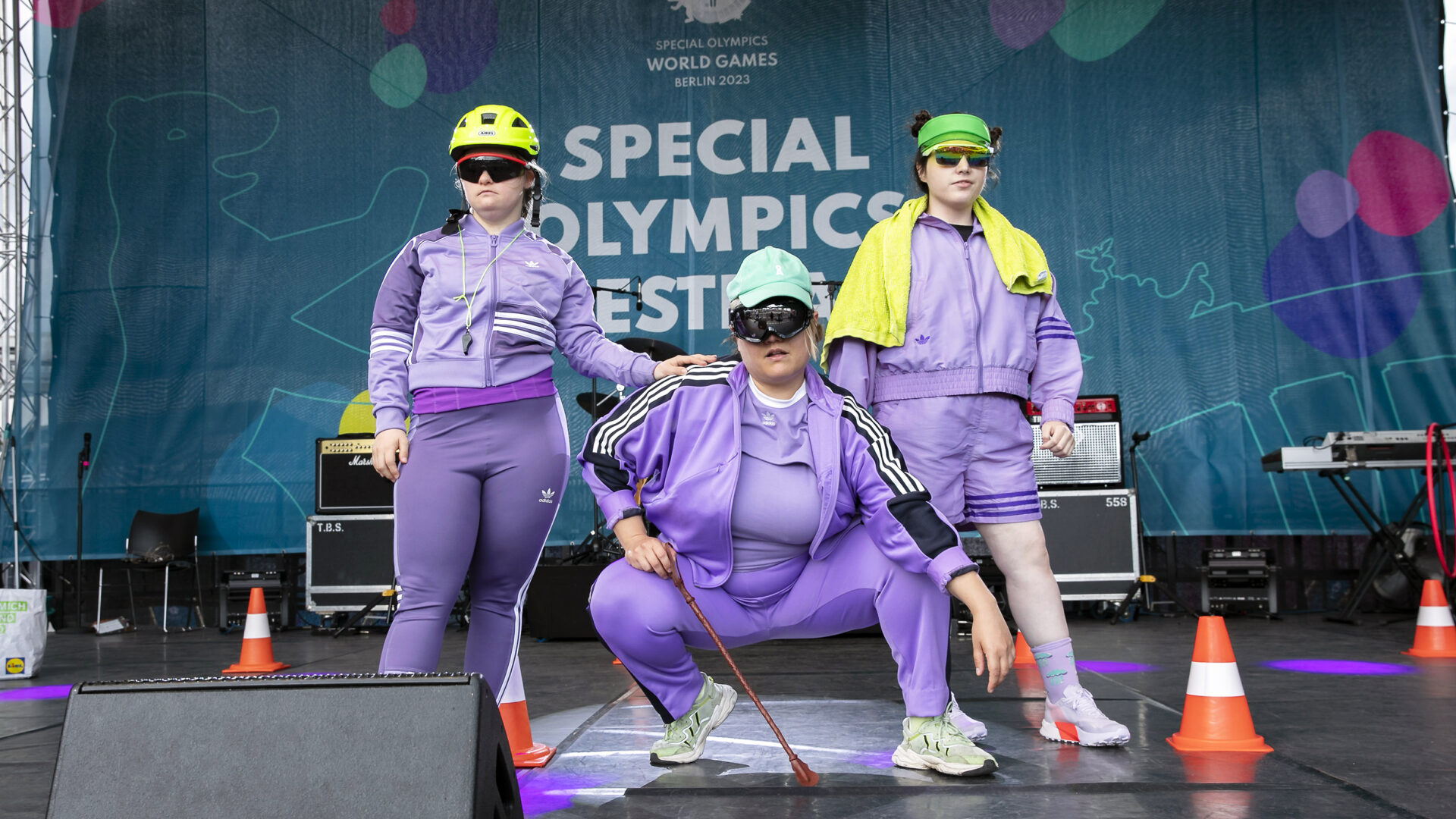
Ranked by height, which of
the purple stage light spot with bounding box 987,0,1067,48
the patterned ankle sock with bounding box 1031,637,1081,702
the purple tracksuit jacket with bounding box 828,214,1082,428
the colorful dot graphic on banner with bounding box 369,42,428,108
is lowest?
the patterned ankle sock with bounding box 1031,637,1081,702

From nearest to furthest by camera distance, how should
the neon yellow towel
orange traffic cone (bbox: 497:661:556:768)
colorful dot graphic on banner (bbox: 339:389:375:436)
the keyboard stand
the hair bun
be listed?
orange traffic cone (bbox: 497:661:556:768) → the neon yellow towel → the hair bun → the keyboard stand → colorful dot graphic on banner (bbox: 339:389:375:436)

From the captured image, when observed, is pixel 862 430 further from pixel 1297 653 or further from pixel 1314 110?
pixel 1314 110

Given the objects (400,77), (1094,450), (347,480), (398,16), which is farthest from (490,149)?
(398,16)

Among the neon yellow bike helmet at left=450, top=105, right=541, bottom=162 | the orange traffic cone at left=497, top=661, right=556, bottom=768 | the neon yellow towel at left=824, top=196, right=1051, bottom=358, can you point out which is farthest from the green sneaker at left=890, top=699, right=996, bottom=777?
the neon yellow bike helmet at left=450, top=105, right=541, bottom=162

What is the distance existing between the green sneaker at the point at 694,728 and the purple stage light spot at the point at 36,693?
2.27m

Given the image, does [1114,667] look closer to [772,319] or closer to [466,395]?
[772,319]

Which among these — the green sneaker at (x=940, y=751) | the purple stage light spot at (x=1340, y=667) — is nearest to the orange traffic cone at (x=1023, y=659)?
the purple stage light spot at (x=1340, y=667)

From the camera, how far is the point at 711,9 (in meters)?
6.57

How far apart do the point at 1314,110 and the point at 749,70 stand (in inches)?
125

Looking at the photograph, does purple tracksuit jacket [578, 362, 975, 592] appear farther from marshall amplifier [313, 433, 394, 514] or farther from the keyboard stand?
marshall amplifier [313, 433, 394, 514]

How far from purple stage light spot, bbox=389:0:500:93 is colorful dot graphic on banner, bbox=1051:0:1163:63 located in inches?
131

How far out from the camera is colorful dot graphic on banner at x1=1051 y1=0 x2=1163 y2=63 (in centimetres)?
635

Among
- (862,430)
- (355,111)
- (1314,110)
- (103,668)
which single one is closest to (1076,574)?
(1314,110)

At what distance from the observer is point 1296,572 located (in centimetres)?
614
